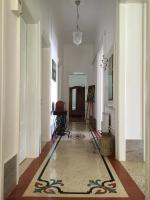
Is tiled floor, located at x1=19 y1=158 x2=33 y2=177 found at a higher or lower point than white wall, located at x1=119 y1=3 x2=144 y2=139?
lower

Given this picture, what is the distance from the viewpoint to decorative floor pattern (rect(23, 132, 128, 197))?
8.84ft

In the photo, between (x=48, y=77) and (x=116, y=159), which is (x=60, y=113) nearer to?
(x=48, y=77)

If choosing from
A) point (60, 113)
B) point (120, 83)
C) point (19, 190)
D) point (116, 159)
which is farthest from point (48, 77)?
point (19, 190)

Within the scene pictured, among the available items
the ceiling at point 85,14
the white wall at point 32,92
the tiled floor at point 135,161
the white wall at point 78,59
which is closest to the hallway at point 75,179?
the tiled floor at point 135,161

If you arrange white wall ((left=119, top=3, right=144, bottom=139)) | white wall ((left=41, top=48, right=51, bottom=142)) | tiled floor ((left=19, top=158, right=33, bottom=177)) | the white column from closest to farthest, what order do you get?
tiled floor ((left=19, top=158, right=33, bottom=177)) → white wall ((left=119, top=3, right=144, bottom=139)) → white wall ((left=41, top=48, right=51, bottom=142)) → the white column

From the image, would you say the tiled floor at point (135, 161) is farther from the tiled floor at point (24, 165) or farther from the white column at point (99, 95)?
the white column at point (99, 95)

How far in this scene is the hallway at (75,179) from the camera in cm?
266

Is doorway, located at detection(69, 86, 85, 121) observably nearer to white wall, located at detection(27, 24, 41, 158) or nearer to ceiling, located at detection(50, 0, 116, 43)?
ceiling, located at detection(50, 0, 116, 43)

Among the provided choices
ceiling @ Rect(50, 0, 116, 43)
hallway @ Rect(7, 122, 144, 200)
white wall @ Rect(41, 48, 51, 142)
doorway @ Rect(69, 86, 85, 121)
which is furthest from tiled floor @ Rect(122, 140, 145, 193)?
doorway @ Rect(69, 86, 85, 121)

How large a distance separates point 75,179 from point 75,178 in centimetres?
4

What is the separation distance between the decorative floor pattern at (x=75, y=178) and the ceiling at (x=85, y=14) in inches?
130

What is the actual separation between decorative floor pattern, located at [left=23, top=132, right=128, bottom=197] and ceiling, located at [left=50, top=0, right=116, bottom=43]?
10.8 ft

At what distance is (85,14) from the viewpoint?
7949 mm

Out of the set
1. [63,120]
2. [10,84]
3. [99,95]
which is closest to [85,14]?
[99,95]
